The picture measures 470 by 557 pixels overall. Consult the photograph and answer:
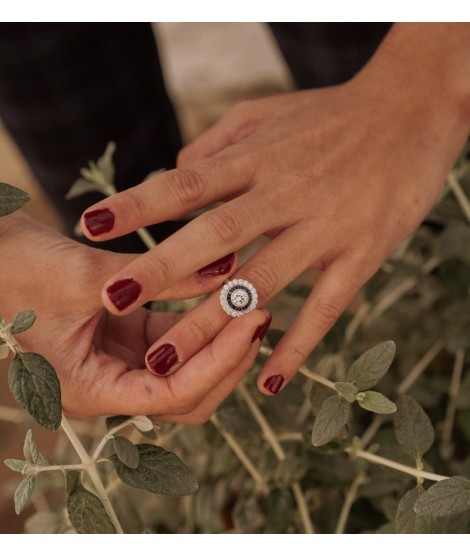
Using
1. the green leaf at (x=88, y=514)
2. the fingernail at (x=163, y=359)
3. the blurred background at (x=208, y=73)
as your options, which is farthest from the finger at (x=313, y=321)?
the blurred background at (x=208, y=73)

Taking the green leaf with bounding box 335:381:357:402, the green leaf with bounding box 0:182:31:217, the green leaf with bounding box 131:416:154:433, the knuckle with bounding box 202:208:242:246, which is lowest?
the green leaf with bounding box 335:381:357:402

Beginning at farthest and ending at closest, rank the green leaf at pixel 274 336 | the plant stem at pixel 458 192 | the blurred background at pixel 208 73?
the blurred background at pixel 208 73, the plant stem at pixel 458 192, the green leaf at pixel 274 336

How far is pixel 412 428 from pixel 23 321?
0.36 metres

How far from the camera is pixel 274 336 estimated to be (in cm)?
75

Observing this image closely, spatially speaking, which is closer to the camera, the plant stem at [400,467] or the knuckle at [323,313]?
the plant stem at [400,467]

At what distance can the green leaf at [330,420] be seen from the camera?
0.59 m

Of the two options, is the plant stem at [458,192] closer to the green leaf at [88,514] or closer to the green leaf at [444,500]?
the green leaf at [444,500]

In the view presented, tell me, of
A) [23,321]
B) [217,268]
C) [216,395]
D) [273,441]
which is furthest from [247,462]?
[23,321]

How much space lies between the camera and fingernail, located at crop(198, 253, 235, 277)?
0.69 metres

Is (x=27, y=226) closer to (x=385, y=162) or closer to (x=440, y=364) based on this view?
(x=385, y=162)

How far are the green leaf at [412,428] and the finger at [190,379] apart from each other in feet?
0.51

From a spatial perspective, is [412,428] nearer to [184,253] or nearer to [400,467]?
[400,467]

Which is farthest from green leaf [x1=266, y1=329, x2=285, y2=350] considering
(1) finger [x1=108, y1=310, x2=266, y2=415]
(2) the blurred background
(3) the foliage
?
(2) the blurred background

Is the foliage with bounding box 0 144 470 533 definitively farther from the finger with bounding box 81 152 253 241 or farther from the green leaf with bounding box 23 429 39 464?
the finger with bounding box 81 152 253 241
